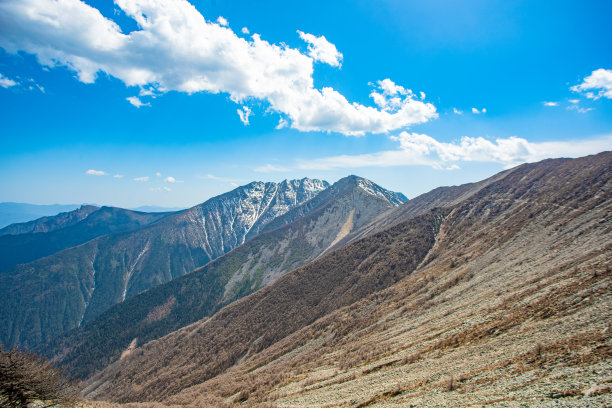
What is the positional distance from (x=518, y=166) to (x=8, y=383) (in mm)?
178770

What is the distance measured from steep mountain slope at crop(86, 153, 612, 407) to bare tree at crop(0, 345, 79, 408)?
24.1 metres

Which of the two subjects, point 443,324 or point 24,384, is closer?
point 24,384

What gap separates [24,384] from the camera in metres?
25.1

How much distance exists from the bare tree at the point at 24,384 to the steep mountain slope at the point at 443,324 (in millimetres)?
24101

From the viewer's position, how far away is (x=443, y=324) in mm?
44062

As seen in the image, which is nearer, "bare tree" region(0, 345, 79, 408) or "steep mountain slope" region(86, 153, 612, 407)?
"steep mountain slope" region(86, 153, 612, 407)

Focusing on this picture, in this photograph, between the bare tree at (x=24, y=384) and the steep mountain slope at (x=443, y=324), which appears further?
the bare tree at (x=24, y=384)

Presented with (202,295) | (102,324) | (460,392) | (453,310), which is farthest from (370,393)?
(102,324)

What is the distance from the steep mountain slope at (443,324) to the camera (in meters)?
23.1

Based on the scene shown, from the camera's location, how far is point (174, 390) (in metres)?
79.4

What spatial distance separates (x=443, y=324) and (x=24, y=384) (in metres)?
48.4

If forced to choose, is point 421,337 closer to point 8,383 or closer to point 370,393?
point 370,393

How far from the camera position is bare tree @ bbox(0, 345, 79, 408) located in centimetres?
2431

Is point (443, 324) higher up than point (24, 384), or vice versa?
point (24, 384)
